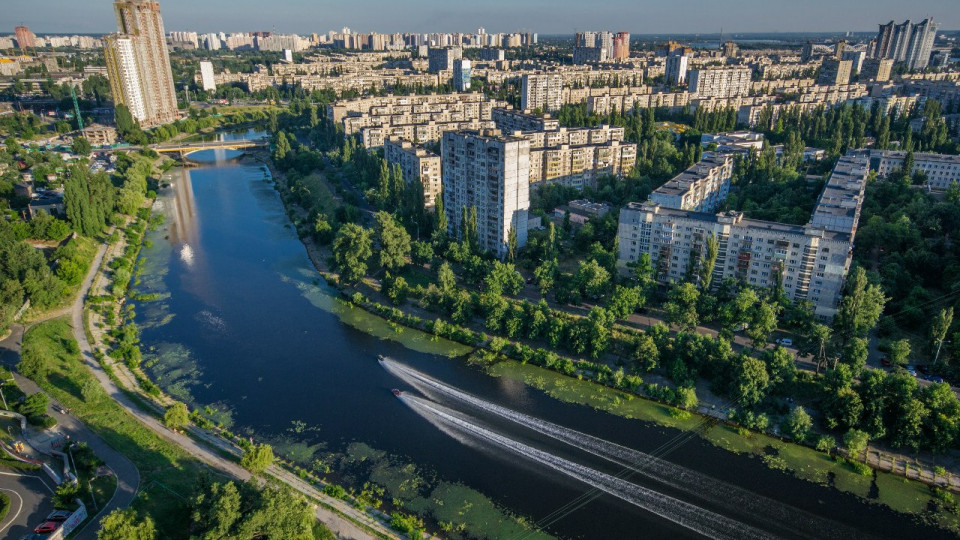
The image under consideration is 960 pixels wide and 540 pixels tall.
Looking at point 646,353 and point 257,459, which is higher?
point 646,353

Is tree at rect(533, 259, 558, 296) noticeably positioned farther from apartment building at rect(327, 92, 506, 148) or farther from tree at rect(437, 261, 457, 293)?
apartment building at rect(327, 92, 506, 148)

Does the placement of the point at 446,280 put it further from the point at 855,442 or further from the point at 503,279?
the point at 855,442

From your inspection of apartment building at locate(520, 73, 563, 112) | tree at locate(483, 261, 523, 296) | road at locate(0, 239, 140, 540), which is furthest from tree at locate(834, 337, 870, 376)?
apartment building at locate(520, 73, 563, 112)

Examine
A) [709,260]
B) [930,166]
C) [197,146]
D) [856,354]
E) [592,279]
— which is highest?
[930,166]

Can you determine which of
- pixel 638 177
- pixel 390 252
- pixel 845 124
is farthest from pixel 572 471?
pixel 845 124

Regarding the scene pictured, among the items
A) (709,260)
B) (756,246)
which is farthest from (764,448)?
(756,246)

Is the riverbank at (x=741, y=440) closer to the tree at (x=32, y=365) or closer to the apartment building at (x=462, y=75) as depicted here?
the tree at (x=32, y=365)

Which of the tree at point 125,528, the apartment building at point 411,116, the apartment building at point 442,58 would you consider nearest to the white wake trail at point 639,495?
the tree at point 125,528
